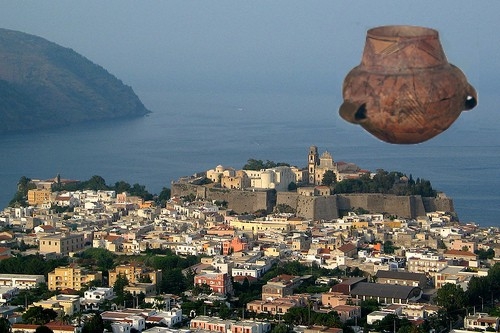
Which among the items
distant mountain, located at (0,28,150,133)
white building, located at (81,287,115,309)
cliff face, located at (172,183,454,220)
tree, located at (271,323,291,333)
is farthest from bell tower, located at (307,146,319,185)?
distant mountain, located at (0,28,150,133)

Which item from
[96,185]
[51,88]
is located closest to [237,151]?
[96,185]

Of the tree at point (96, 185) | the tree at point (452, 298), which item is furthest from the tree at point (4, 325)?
the tree at point (96, 185)

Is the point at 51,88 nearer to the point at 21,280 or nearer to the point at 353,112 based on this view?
the point at 21,280

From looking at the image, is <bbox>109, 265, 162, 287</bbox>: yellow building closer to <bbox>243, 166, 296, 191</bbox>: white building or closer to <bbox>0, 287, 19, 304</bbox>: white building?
<bbox>0, 287, 19, 304</bbox>: white building

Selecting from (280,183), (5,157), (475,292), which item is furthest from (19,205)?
(5,157)

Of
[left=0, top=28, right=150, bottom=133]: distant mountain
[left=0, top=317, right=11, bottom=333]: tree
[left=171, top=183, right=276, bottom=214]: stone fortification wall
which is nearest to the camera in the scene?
[left=0, top=317, right=11, bottom=333]: tree

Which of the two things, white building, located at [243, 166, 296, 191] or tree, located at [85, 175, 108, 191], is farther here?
tree, located at [85, 175, 108, 191]
